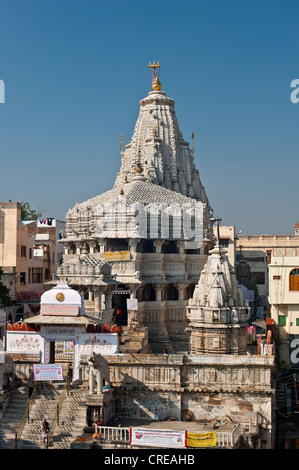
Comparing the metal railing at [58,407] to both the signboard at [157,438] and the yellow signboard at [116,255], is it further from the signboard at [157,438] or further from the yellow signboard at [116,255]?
the yellow signboard at [116,255]

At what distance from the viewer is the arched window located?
1499 inches

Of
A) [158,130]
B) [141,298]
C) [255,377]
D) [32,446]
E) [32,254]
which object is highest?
[158,130]

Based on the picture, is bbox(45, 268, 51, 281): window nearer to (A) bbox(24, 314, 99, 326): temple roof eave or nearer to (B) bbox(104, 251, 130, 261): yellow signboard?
(B) bbox(104, 251, 130, 261): yellow signboard

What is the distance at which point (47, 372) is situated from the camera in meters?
26.2

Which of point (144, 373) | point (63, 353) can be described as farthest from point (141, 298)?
point (144, 373)

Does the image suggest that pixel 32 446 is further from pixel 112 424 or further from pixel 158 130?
pixel 158 130

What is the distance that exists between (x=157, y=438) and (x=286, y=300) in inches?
685

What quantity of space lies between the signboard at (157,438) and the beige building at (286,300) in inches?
642

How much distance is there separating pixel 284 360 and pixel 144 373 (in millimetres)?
13834

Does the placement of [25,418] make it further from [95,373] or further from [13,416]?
[95,373]

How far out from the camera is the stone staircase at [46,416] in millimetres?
23578

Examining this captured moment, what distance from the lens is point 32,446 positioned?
920 inches

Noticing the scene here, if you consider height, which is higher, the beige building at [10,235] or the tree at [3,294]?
the beige building at [10,235]

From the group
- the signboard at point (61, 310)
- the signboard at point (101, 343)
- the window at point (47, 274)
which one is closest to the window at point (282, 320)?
the signboard at point (101, 343)
